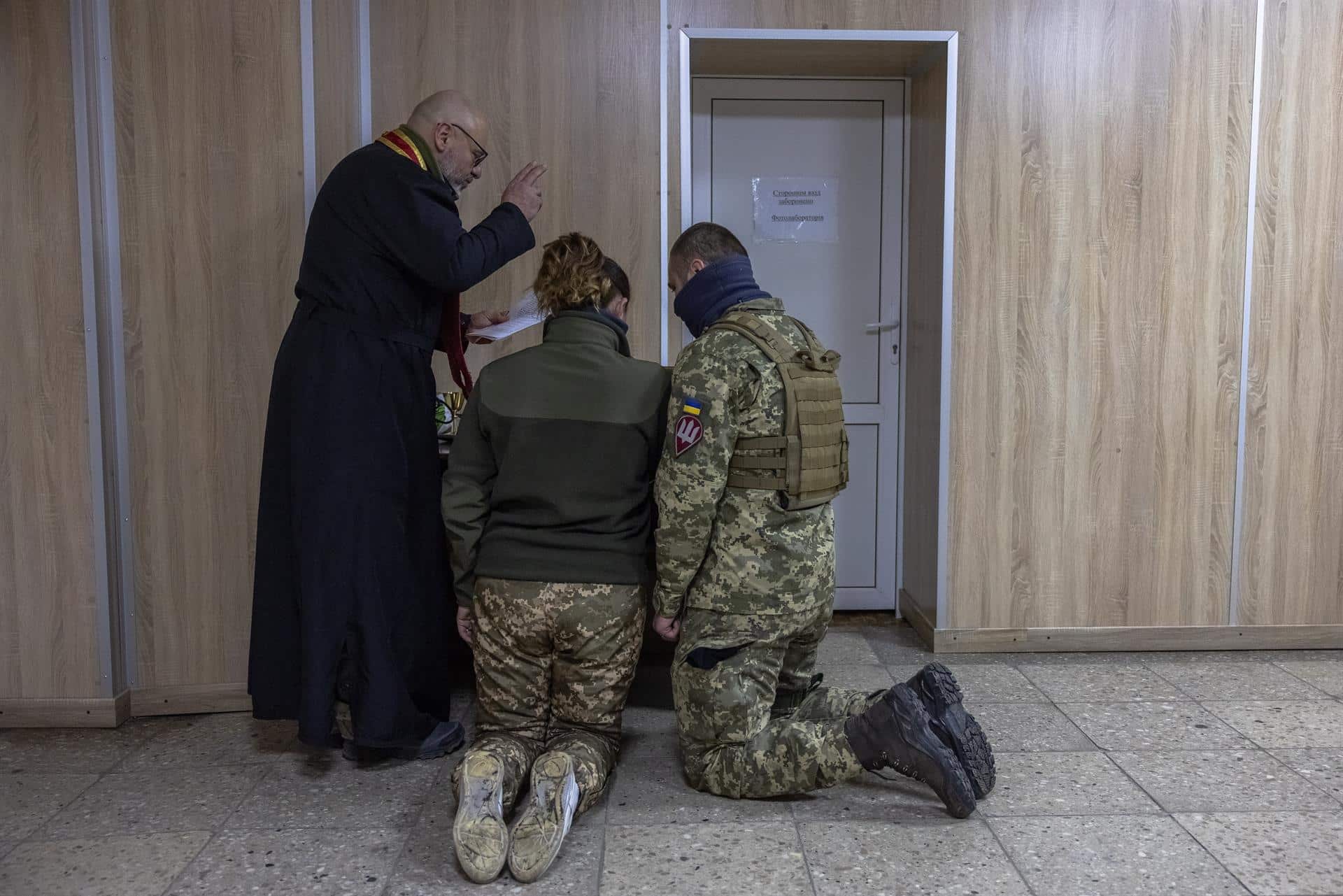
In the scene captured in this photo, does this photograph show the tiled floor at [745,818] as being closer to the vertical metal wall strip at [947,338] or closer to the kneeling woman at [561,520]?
the kneeling woman at [561,520]

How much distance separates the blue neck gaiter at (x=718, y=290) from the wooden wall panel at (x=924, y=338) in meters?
1.30

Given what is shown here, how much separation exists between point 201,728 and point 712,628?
66.7 inches

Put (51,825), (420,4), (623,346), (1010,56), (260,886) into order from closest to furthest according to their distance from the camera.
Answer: (260,886), (51,825), (623,346), (420,4), (1010,56)

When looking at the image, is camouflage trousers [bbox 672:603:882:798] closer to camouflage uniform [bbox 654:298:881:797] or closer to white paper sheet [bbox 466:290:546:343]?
camouflage uniform [bbox 654:298:881:797]

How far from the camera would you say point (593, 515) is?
254 cm

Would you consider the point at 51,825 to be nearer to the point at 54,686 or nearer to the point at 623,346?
the point at 54,686

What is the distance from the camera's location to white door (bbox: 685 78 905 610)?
4.18 meters

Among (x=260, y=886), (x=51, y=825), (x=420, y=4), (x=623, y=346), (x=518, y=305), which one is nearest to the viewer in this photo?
(x=260, y=886)

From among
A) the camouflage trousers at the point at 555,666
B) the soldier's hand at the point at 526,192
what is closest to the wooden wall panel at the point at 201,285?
the soldier's hand at the point at 526,192

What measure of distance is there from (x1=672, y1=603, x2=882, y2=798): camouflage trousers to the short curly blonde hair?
32.8 inches

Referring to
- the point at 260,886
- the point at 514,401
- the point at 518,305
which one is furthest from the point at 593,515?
the point at 260,886

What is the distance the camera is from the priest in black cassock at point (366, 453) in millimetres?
2674

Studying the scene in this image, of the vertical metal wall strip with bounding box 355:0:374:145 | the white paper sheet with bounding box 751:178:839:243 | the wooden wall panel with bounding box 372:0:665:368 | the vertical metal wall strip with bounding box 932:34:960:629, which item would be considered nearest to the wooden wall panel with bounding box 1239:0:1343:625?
the vertical metal wall strip with bounding box 932:34:960:629

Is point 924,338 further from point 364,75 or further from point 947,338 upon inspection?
point 364,75
